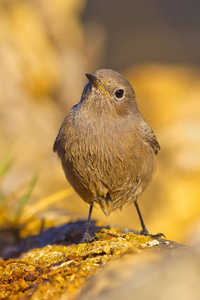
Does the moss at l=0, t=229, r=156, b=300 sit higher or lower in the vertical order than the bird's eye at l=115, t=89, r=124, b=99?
lower

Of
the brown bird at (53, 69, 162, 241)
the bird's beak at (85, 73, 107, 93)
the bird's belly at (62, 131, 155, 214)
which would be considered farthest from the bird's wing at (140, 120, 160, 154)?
the bird's beak at (85, 73, 107, 93)

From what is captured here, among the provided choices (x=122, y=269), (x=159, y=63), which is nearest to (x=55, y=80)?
(x=159, y=63)

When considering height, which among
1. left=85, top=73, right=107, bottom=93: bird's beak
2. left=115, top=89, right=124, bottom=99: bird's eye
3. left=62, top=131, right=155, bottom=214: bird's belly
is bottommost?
left=62, top=131, right=155, bottom=214: bird's belly

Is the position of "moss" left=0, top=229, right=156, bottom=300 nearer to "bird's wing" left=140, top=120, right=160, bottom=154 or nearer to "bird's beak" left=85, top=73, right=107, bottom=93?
"bird's wing" left=140, top=120, right=160, bottom=154

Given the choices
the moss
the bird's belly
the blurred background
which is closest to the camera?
the moss

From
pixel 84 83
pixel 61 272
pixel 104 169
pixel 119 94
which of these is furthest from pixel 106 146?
pixel 84 83

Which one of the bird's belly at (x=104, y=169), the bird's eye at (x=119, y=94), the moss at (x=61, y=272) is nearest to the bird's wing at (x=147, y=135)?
the bird's belly at (x=104, y=169)

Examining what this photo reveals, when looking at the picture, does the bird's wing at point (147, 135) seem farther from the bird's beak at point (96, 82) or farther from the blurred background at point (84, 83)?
the blurred background at point (84, 83)
